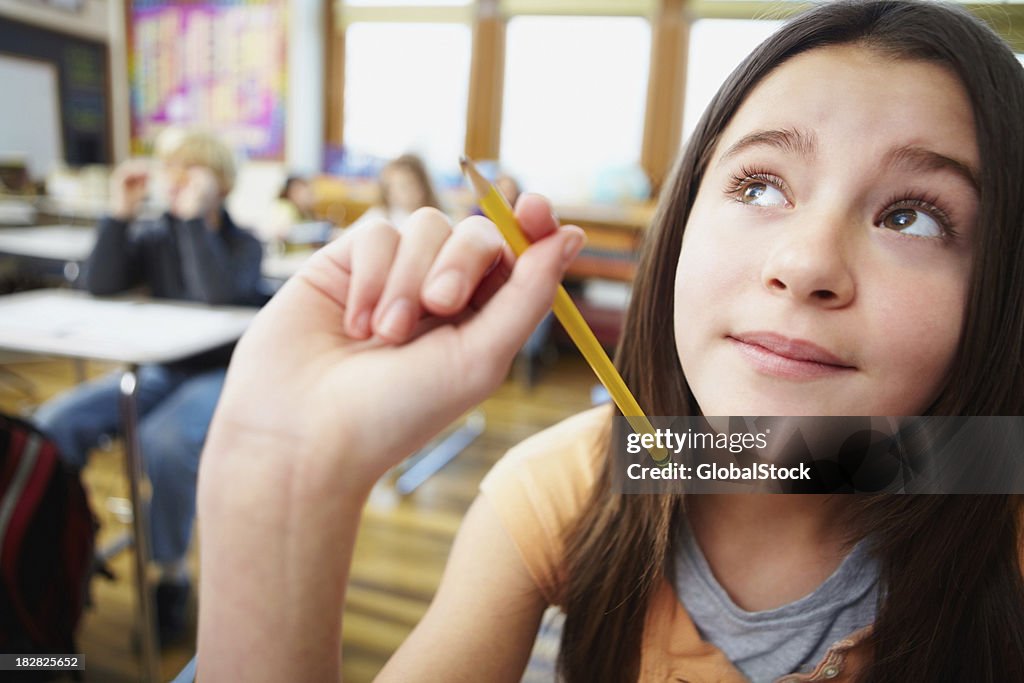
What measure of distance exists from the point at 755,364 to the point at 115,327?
1376 mm

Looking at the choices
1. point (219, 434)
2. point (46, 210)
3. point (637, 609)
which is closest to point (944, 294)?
point (637, 609)

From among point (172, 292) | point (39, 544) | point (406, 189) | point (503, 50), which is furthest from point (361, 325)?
point (503, 50)

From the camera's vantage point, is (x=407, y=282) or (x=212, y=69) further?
(x=212, y=69)

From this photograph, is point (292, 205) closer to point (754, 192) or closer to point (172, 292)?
point (172, 292)

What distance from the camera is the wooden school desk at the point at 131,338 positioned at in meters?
1.20

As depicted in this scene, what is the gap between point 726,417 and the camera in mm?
432

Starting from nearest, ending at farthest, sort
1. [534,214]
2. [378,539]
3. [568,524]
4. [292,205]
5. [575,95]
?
1. [534,214]
2. [568,524]
3. [378,539]
4. [292,205]
5. [575,95]

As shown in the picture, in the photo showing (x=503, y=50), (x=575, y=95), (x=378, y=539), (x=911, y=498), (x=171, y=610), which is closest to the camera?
(x=911, y=498)

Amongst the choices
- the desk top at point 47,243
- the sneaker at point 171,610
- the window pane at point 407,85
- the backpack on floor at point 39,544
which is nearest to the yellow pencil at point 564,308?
the backpack on floor at point 39,544

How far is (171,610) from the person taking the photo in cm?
142

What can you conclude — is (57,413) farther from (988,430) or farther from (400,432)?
(988,430)

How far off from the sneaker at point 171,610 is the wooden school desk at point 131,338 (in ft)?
0.51

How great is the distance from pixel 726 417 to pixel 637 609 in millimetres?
192

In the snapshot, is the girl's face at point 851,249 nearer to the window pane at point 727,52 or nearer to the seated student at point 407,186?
the window pane at point 727,52
